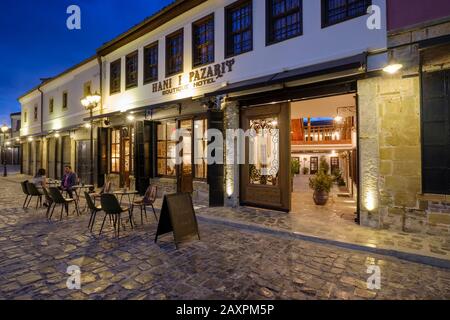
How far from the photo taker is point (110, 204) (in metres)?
5.62

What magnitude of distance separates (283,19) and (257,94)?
232 cm

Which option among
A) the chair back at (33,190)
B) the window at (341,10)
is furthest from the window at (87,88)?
the window at (341,10)

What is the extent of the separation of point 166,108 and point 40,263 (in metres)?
7.11

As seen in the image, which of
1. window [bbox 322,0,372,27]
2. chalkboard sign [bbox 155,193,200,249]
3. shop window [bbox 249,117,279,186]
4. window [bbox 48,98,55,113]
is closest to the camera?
chalkboard sign [bbox 155,193,200,249]

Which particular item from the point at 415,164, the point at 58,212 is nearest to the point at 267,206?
the point at 415,164

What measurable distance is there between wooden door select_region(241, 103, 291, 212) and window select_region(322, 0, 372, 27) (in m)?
2.41

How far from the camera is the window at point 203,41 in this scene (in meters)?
8.89

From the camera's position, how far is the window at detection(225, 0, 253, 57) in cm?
795

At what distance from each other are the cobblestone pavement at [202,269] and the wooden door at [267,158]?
7.17 feet

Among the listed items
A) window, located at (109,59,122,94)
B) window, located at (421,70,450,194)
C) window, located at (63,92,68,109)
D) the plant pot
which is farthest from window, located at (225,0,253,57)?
window, located at (63,92,68,109)

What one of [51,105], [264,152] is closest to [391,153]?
[264,152]

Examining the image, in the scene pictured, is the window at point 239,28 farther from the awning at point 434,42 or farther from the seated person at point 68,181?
the seated person at point 68,181

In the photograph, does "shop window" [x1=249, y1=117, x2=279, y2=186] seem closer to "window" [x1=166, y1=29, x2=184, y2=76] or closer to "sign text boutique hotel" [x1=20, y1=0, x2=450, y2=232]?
"sign text boutique hotel" [x1=20, y1=0, x2=450, y2=232]
